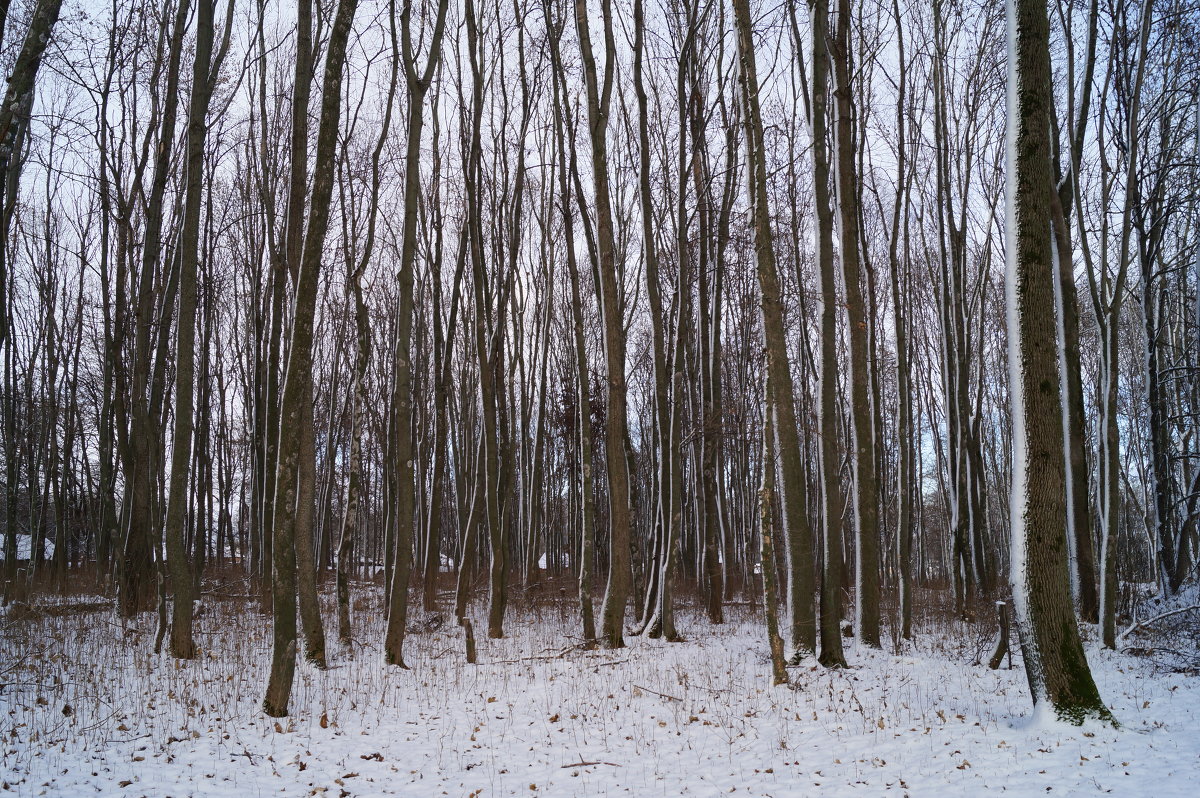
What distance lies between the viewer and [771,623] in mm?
6855

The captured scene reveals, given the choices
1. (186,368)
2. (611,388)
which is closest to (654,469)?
(611,388)

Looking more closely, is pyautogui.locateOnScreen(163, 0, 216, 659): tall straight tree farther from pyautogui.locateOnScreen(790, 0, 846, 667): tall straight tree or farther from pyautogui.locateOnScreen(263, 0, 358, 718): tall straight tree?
pyautogui.locateOnScreen(790, 0, 846, 667): tall straight tree

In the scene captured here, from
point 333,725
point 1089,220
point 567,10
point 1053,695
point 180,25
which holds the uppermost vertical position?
point 567,10

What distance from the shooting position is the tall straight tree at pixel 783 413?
732 centimetres

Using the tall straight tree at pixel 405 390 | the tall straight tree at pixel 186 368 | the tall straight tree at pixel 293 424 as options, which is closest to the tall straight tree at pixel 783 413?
the tall straight tree at pixel 405 390

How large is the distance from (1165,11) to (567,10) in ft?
27.4

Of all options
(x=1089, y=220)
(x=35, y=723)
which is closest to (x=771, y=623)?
(x=35, y=723)

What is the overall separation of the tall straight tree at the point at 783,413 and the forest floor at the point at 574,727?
677 millimetres

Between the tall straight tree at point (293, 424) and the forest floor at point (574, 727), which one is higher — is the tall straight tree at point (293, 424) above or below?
above

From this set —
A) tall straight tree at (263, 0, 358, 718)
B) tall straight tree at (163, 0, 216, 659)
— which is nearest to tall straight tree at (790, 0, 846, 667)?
tall straight tree at (263, 0, 358, 718)

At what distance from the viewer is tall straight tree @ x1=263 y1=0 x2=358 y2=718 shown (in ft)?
18.5

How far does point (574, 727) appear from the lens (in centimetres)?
573

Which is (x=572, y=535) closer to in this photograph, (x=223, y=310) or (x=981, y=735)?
(x=223, y=310)

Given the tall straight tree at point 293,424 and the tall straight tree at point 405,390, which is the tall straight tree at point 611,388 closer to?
the tall straight tree at point 405,390
